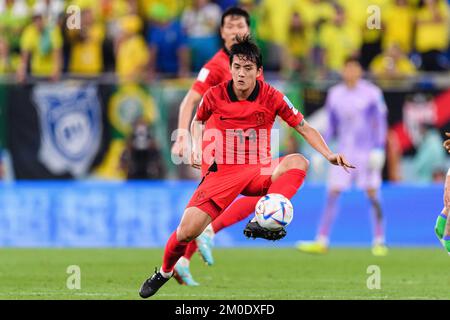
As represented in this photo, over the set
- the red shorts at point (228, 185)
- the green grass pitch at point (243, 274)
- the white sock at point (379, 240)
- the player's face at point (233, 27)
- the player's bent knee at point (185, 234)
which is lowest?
the white sock at point (379, 240)

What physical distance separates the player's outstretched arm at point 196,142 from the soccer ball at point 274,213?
0.85m

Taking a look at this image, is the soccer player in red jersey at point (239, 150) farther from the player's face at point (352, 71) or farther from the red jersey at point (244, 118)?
the player's face at point (352, 71)

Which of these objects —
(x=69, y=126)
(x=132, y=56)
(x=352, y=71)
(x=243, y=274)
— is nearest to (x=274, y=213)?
(x=243, y=274)

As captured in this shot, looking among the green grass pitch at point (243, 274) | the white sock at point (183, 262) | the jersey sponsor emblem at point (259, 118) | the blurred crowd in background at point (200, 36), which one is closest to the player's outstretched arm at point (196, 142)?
the jersey sponsor emblem at point (259, 118)

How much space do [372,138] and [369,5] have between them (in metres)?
3.57

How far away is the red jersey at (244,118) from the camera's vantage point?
1021 cm

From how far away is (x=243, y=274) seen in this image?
12.8m

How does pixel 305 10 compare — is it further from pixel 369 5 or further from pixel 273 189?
pixel 273 189

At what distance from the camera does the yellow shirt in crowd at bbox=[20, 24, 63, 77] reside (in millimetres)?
18766

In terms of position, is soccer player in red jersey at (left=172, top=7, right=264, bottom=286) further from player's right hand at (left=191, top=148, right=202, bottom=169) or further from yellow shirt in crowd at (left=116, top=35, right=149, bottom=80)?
yellow shirt in crowd at (left=116, top=35, right=149, bottom=80)

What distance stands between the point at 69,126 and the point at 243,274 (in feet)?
18.7

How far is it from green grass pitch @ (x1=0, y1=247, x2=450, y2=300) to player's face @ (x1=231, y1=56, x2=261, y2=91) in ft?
6.25

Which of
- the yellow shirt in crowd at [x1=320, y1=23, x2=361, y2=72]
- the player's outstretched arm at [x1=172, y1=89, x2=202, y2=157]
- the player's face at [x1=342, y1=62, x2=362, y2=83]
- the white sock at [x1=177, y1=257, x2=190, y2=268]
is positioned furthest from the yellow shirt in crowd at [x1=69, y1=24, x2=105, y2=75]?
the white sock at [x1=177, y1=257, x2=190, y2=268]
